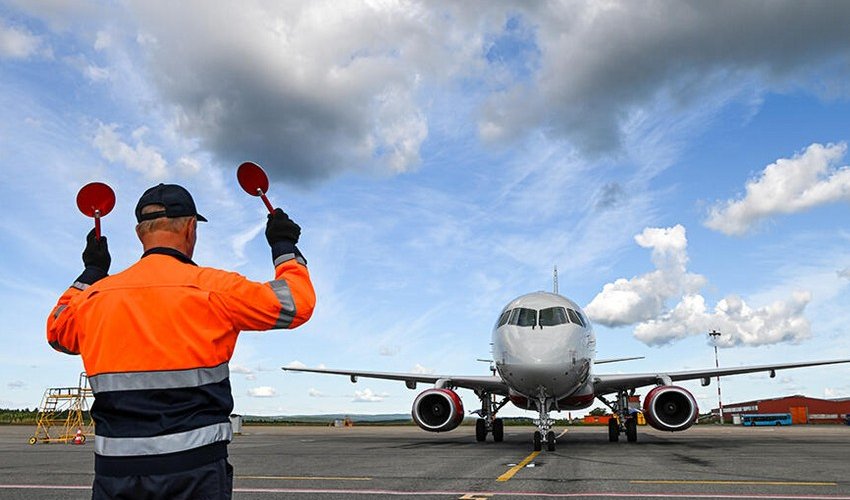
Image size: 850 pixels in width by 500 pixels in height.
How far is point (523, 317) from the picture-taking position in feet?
52.4

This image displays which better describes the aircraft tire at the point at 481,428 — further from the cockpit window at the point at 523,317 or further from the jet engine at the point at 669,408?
the cockpit window at the point at 523,317

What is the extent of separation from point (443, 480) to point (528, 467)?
2.33m

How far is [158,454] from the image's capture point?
265 cm

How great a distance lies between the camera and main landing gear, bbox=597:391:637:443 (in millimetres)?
20266

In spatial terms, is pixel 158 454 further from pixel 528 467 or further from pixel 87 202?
pixel 528 467

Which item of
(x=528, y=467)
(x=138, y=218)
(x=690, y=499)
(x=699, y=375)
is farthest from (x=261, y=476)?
(x=699, y=375)

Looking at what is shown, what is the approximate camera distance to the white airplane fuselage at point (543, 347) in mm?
15117

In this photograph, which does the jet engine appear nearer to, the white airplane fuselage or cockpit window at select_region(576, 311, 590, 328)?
the white airplane fuselage

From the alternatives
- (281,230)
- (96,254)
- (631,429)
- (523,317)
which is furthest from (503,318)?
(281,230)

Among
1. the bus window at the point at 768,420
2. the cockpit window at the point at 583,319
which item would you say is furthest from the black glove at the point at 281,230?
the bus window at the point at 768,420

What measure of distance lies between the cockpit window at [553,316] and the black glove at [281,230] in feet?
42.7

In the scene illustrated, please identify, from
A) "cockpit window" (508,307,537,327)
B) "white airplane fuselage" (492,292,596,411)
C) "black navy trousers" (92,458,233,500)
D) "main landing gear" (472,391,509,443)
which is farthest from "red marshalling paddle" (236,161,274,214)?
"main landing gear" (472,391,509,443)

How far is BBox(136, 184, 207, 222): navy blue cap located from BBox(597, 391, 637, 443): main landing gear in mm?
19110

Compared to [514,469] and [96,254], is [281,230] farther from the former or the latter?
[514,469]
